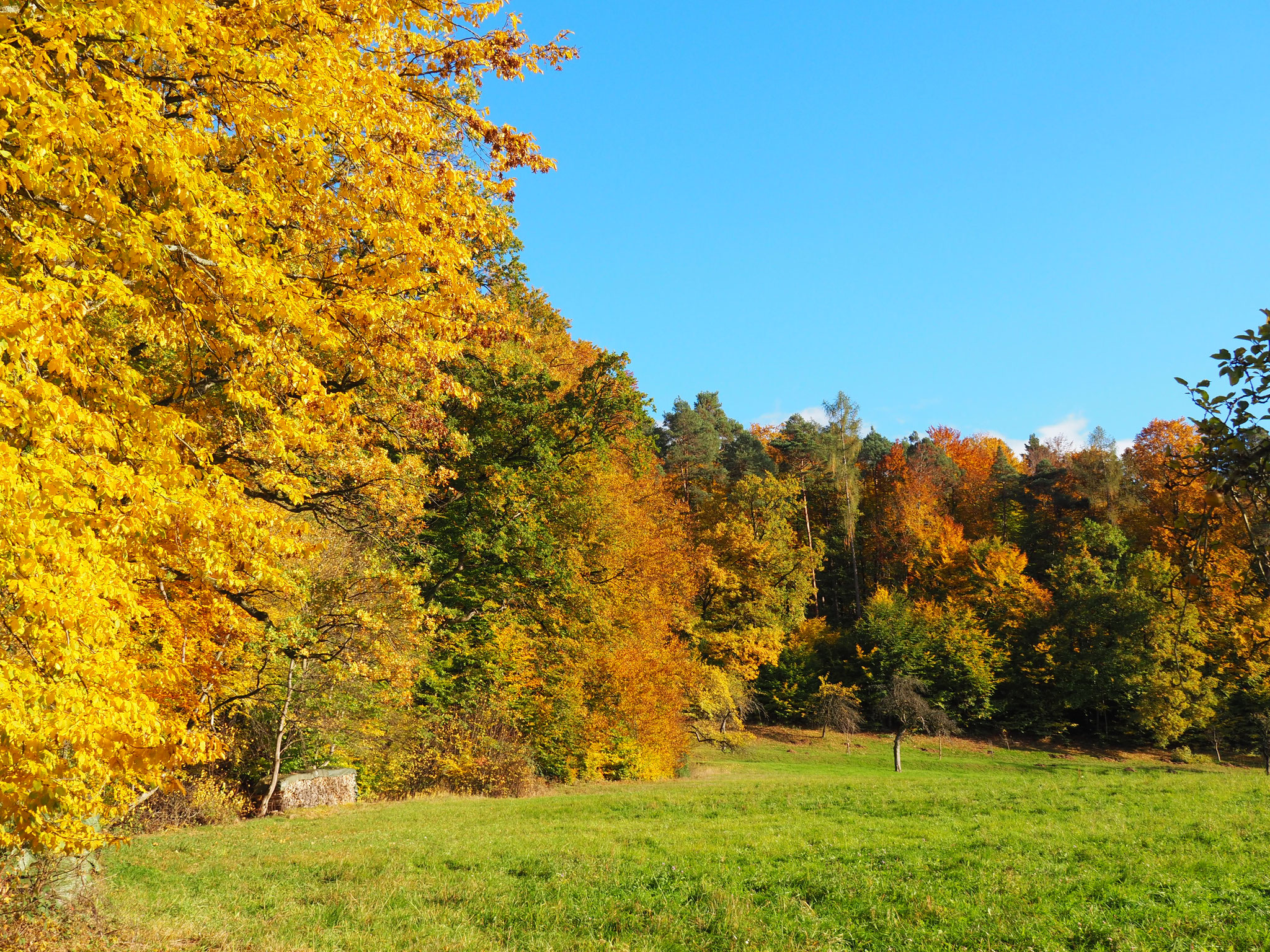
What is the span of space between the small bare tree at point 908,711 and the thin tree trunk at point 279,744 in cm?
2852

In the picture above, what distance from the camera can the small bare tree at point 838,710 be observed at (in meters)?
43.8

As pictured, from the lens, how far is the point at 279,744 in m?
18.3

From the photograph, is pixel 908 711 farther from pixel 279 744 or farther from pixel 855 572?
pixel 279 744

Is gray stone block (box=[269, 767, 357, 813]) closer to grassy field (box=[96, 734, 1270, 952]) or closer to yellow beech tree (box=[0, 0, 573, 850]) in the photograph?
grassy field (box=[96, 734, 1270, 952])

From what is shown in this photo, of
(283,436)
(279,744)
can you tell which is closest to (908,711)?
(279,744)

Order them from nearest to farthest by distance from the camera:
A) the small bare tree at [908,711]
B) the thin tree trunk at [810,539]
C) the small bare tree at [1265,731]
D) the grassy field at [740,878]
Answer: the grassy field at [740,878]
the small bare tree at [1265,731]
the small bare tree at [908,711]
the thin tree trunk at [810,539]

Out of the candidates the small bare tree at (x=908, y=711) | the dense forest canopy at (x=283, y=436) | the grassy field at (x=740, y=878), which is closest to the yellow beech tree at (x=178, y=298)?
the dense forest canopy at (x=283, y=436)

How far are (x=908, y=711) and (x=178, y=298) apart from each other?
38.0 meters

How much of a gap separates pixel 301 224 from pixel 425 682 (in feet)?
64.5

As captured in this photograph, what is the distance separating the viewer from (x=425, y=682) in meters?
24.9

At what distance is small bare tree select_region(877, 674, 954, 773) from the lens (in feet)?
122

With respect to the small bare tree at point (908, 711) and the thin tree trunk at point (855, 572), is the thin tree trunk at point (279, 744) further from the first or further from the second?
the thin tree trunk at point (855, 572)

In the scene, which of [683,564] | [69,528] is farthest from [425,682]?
[69,528]

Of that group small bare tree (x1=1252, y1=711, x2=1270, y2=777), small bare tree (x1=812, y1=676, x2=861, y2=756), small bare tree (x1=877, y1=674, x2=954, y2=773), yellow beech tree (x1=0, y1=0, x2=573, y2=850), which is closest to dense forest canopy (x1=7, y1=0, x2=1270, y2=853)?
yellow beech tree (x1=0, y1=0, x2=573, y2=850)
